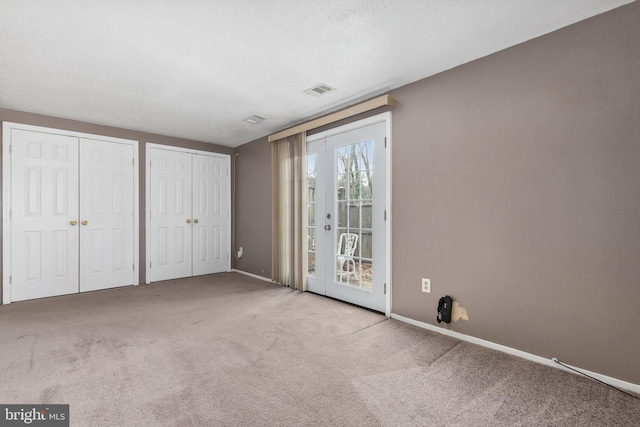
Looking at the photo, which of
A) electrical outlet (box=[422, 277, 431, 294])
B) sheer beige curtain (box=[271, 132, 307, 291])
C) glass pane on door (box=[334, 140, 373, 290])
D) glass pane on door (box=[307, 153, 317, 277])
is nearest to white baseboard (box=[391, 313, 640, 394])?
electrical outlet (box=[422, 277, 431, 294])

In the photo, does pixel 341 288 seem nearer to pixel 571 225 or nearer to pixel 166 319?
pixel 166 319

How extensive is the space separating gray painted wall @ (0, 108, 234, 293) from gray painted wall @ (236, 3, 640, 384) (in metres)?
3.72

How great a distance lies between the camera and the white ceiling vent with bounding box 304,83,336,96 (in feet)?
9.78

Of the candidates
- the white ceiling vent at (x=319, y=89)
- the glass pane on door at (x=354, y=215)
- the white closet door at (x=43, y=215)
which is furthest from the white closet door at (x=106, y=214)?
the glass pane on door at (x=354, y=215)

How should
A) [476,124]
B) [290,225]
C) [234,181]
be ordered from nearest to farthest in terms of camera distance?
[476,124] → [290,225] → [234,181]

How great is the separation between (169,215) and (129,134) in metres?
1.34

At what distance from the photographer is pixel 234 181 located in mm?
5586

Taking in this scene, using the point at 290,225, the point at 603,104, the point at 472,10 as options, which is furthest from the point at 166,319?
the point at 603,104

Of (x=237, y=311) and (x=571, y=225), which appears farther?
(x=237, y=311)

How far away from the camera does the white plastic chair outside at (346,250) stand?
3.46 m

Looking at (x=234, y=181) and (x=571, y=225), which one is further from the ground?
(x=234, y=181)

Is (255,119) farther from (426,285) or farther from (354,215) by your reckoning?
(426,285)

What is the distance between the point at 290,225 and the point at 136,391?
2713 millimetres

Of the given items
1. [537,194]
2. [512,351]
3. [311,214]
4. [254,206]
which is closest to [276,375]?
[512,351]
